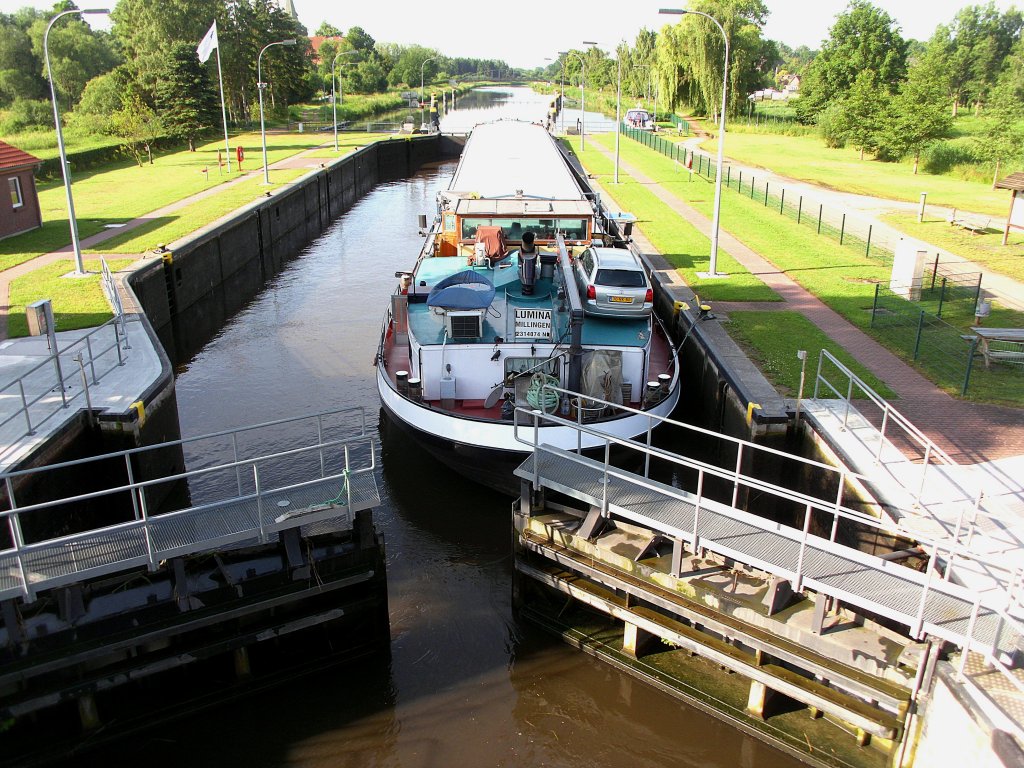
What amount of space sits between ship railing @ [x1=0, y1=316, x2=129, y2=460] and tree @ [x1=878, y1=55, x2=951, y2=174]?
45.0m

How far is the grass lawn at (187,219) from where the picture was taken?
27766 millimetres

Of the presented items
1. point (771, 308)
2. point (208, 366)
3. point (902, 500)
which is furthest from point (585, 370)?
point (208, 366)

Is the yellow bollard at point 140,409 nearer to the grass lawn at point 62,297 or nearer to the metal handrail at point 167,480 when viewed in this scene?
the metal handrail at point 167,480

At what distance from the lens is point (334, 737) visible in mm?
10516

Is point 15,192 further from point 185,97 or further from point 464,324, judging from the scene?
point 185,97

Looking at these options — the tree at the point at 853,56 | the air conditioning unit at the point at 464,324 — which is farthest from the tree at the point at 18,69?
the air conditioning unit at the point at 464,324

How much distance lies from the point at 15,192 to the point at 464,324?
22.2 metres

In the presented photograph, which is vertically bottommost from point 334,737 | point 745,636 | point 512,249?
point 334,737

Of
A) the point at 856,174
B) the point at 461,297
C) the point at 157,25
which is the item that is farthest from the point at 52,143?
the point at 856,174

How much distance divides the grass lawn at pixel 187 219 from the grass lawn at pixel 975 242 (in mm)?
27148

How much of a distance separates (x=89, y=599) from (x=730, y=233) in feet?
86.6

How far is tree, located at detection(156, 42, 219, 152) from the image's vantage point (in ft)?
192

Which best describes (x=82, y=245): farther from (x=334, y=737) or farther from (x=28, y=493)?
(x=334, y=737)

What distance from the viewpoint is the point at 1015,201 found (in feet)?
95.7
